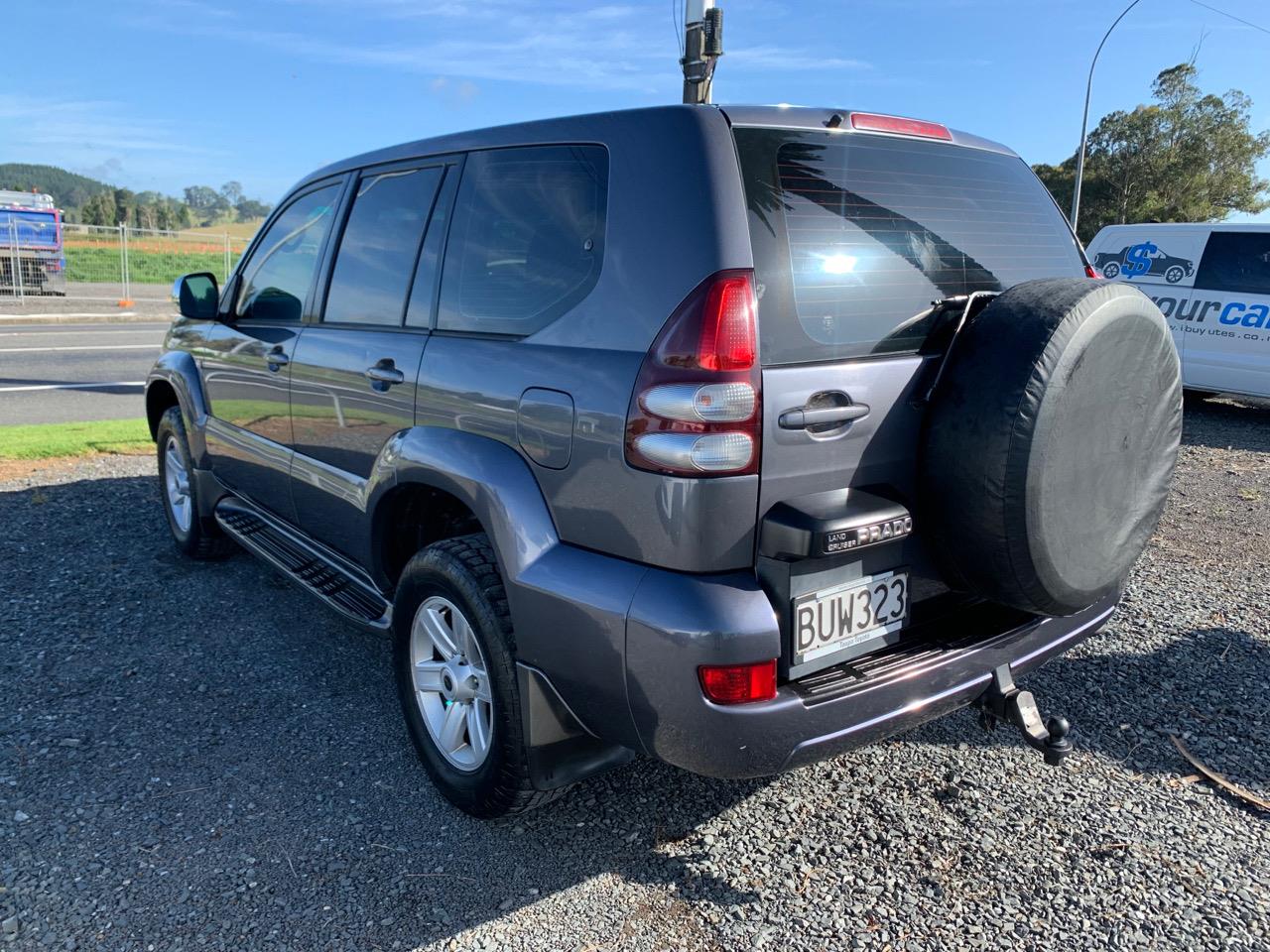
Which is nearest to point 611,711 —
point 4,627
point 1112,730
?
point 1112,730

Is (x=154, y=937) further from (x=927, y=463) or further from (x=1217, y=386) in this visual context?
(x=1217, y=386)

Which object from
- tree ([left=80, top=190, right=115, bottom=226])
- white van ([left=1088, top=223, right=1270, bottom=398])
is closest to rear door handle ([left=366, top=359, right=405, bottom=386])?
white van ([left=1088, top=223, right=1270, bottom=398])

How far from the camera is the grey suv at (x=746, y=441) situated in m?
2.06

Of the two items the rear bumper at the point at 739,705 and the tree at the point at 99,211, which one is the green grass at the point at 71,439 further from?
the tree at the point at 99,211

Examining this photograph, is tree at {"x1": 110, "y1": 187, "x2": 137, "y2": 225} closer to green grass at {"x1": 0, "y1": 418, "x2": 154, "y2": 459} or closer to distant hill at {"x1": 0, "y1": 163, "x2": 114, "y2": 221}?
distant hill at {"x1": 0, "y1": 163, "x2": 114, "y2": 221}

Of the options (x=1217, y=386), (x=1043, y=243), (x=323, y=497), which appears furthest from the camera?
(x=1217, y=386)

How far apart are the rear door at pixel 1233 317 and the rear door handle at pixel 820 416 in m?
9.04

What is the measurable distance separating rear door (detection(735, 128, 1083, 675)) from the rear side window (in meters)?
8.49

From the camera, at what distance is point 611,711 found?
2.19 m

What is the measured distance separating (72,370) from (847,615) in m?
12.7

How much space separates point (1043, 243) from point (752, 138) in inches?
48.4

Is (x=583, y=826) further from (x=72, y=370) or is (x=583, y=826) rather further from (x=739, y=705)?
(x=72, y=370)

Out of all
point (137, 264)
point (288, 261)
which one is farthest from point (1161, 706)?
point (137, 264)

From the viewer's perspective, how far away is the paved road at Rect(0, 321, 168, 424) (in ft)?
30.2
